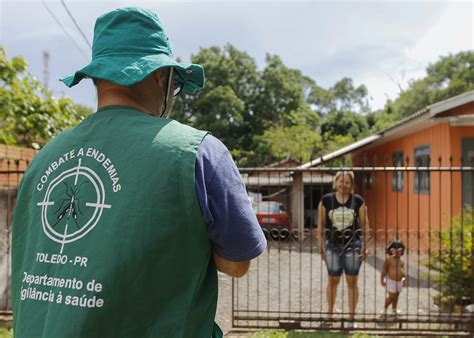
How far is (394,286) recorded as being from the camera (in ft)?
18.9

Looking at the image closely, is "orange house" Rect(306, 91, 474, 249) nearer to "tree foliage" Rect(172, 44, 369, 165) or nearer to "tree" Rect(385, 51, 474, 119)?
"tree foliage" Rect(172, 44, 369, 165)

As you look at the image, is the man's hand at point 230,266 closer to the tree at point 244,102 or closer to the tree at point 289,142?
the tree at point 289,142

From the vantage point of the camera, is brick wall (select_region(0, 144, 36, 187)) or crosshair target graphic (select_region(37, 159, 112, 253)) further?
brick wall (select_region(0, 144, 36, 187))

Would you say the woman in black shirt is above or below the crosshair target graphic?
below

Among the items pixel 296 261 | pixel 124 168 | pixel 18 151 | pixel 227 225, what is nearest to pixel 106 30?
pixel 124 168

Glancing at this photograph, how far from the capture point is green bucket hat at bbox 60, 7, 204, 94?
119cm

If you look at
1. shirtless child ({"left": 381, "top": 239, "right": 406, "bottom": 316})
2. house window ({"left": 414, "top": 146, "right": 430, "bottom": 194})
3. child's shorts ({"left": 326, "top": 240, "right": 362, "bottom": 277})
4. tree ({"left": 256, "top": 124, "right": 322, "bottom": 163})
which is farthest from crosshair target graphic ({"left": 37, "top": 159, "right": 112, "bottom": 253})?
tree ({"left": 256, "top": 124, "right": 322, "bottom": 163})

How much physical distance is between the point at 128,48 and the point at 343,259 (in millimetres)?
4670

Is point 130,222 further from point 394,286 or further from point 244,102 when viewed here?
point 244,102

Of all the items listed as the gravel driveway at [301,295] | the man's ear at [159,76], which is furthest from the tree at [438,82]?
the man's ear at [159,76]

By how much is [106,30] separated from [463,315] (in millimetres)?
5271

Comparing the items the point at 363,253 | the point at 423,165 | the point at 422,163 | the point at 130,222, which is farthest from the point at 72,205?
the point at 422,163

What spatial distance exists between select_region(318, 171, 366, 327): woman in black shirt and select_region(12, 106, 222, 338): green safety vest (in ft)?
13.9

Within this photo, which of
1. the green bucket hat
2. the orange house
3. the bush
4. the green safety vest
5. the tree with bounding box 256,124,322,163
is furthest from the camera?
the tree with bounding box 256,124,322,163
